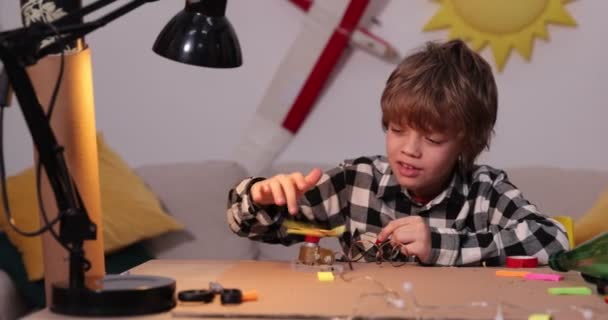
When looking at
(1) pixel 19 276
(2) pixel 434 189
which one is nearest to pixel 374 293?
(2) pixel 434 189

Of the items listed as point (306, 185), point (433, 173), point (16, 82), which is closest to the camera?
point (16, 82)

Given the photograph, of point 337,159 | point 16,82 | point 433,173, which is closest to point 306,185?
point 433,173

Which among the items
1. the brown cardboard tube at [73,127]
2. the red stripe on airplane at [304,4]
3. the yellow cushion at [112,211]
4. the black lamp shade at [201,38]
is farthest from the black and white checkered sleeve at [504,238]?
the red stripe on airplane at [304,4]

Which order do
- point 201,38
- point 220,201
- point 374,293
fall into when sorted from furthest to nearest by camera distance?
point 220,201
point 201,38
point 374,293

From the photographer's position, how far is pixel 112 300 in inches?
44.6

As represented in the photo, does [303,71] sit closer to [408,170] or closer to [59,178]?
[408,170]

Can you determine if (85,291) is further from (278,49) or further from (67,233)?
(278,49)

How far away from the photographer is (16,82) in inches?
44.1

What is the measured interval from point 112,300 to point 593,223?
7.07 ft

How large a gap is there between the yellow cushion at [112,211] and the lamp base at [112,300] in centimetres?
166

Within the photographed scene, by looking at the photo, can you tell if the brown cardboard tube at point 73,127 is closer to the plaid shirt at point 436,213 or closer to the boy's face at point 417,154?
the plaid shirt at point 436,213

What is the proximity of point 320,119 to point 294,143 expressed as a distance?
0.12m

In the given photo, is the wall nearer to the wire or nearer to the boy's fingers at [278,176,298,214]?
the wire

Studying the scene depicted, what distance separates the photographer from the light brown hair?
1.88m
